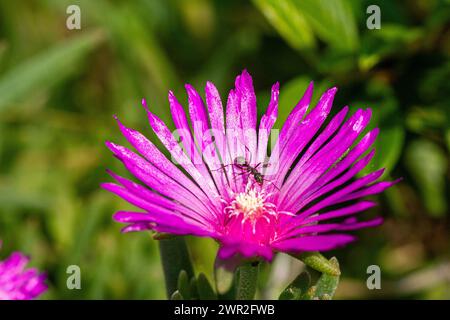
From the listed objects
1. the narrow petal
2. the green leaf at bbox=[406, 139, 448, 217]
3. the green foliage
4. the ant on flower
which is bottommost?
the green foliage

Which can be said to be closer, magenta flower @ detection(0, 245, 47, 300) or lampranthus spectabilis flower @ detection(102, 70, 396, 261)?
lampranthus spectabilis flower @ detection(102, 70, 396, 261)

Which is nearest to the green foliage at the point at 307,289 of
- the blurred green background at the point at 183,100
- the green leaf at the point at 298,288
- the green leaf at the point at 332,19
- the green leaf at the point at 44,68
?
the green leaf at the point at 298,288

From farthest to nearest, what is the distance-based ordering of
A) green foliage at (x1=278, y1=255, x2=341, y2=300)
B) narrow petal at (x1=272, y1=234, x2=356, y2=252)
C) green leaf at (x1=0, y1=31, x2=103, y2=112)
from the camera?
green leaf at (x1=0, y1=31, x2=103, y2=112)
green foliage at (x1=278, y1=255, x2=341, y2=300)
narrow petal at (x1=272, y1=234, x2=356, y2=252)

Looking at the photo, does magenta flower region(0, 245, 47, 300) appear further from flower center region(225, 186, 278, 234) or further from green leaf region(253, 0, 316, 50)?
green leaf region(253, 0, 316, 50)

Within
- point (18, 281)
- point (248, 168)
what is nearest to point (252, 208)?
point (248, 168)

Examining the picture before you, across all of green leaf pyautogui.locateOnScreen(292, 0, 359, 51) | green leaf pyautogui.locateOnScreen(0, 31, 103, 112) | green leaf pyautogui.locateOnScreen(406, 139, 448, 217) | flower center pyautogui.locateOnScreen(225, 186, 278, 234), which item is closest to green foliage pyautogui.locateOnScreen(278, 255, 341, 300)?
flower center pyautogui.locateOnScreen(225, 186, 278, 234)

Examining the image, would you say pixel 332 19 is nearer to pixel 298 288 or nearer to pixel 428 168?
pixel 428 168

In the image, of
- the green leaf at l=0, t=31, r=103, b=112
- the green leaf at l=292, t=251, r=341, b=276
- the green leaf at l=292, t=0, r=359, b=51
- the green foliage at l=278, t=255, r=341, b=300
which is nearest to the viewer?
the green leaf at l=292, t=251, r=341, b=276
